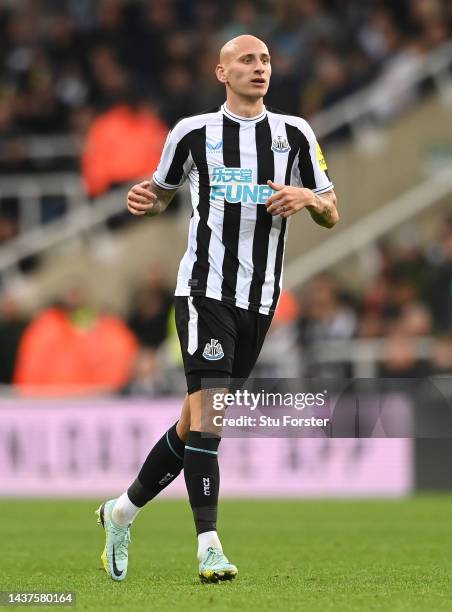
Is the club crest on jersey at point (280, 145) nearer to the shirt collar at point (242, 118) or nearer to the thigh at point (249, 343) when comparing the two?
the shirt collar at point (242, 118)

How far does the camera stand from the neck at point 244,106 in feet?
21.1

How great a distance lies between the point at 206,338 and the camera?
20.5 feet

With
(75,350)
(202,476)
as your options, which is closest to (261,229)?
(202,476)

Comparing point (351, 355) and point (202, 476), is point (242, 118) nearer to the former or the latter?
point (202, 476)

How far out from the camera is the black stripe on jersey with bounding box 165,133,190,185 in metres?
6.47

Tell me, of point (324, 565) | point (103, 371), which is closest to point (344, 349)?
point (103, 371)

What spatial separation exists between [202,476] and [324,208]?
122 cm

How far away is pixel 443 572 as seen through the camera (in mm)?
6680

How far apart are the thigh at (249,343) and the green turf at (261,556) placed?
34.8 inches

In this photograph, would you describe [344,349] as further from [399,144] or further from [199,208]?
[199,208]

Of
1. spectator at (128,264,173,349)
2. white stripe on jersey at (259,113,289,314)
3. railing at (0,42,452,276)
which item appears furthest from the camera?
railing at (0,42,452,276)

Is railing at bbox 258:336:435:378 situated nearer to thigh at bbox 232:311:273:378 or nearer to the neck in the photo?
thigh at bbox 232:311:273:378

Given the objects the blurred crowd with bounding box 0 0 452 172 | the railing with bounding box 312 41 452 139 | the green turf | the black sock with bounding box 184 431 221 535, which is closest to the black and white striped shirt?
the black sock with bounding box 184 431 221 535

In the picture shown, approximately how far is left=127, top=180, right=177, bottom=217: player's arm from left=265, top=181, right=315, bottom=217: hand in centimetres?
58
